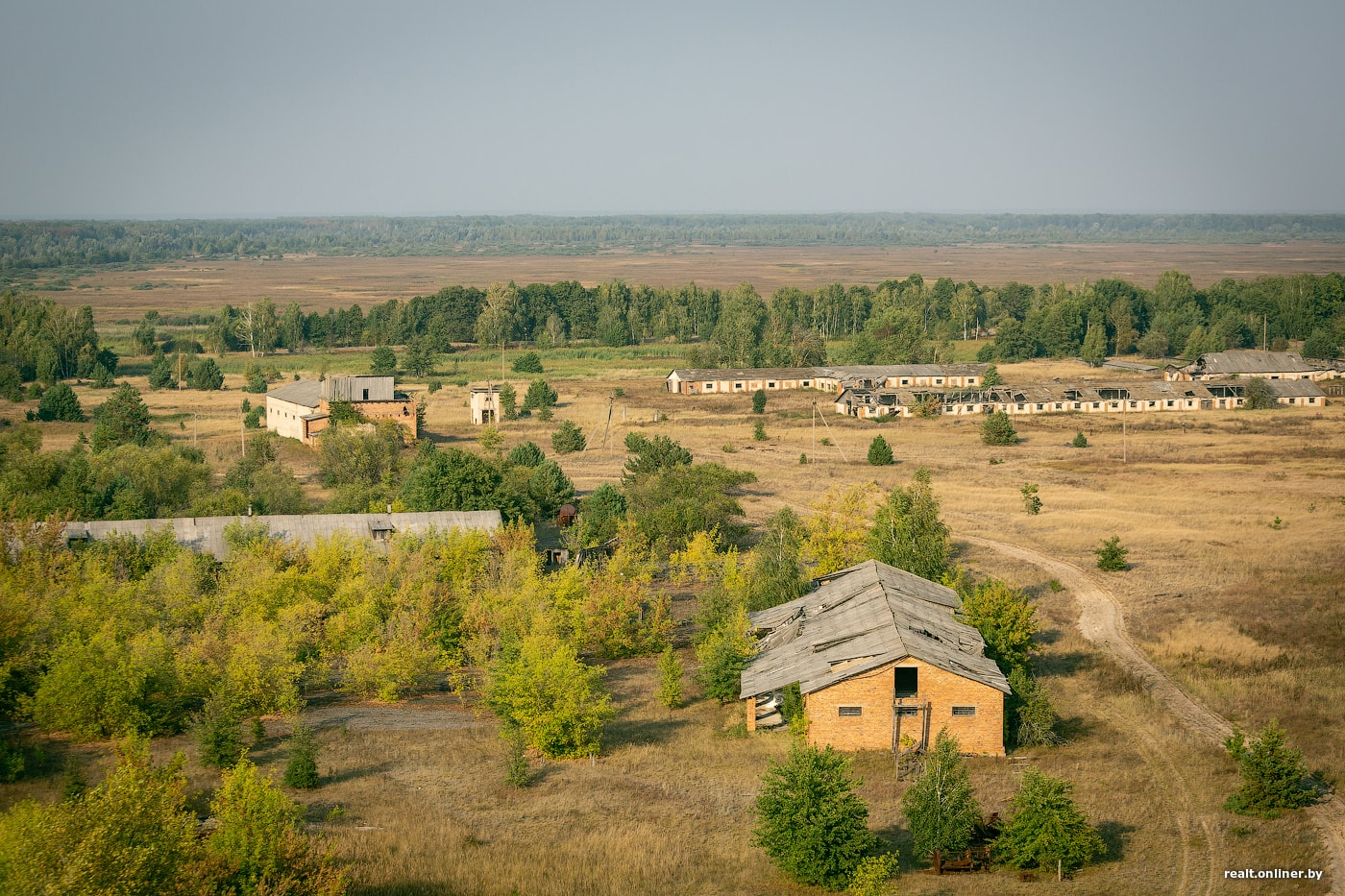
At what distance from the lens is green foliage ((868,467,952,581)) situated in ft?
111

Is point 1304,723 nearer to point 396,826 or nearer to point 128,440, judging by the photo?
point 396,826

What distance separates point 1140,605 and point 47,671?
28343 mm

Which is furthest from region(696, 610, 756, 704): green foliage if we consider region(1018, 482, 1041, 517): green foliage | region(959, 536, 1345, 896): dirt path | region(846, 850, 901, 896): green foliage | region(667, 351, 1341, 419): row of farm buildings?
region(667, 351, 1341, 419): row of farm buildings

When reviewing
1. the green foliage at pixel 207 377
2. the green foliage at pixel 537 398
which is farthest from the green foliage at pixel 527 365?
the green foliage at pixel 207 377

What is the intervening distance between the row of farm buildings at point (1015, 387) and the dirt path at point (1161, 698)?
109 feet

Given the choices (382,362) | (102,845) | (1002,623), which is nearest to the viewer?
(102,845)

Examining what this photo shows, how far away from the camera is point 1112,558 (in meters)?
40.5

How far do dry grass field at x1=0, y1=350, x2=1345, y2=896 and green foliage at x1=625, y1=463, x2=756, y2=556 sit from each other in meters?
4.20

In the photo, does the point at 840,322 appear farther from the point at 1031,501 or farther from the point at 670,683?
the point at 670,683

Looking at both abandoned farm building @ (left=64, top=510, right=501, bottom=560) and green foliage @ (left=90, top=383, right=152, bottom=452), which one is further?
green foliage @ (left=90, top=383, right=152, bottom=452)

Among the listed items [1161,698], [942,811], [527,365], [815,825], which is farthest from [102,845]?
[527,365]

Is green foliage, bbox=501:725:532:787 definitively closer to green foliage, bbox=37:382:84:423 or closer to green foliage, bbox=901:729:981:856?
green foliage, bbox=901:729:981:856

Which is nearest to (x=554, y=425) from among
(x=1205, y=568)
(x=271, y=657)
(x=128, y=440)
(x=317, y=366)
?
(x=128, y=440)

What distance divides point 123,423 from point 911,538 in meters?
41.0
